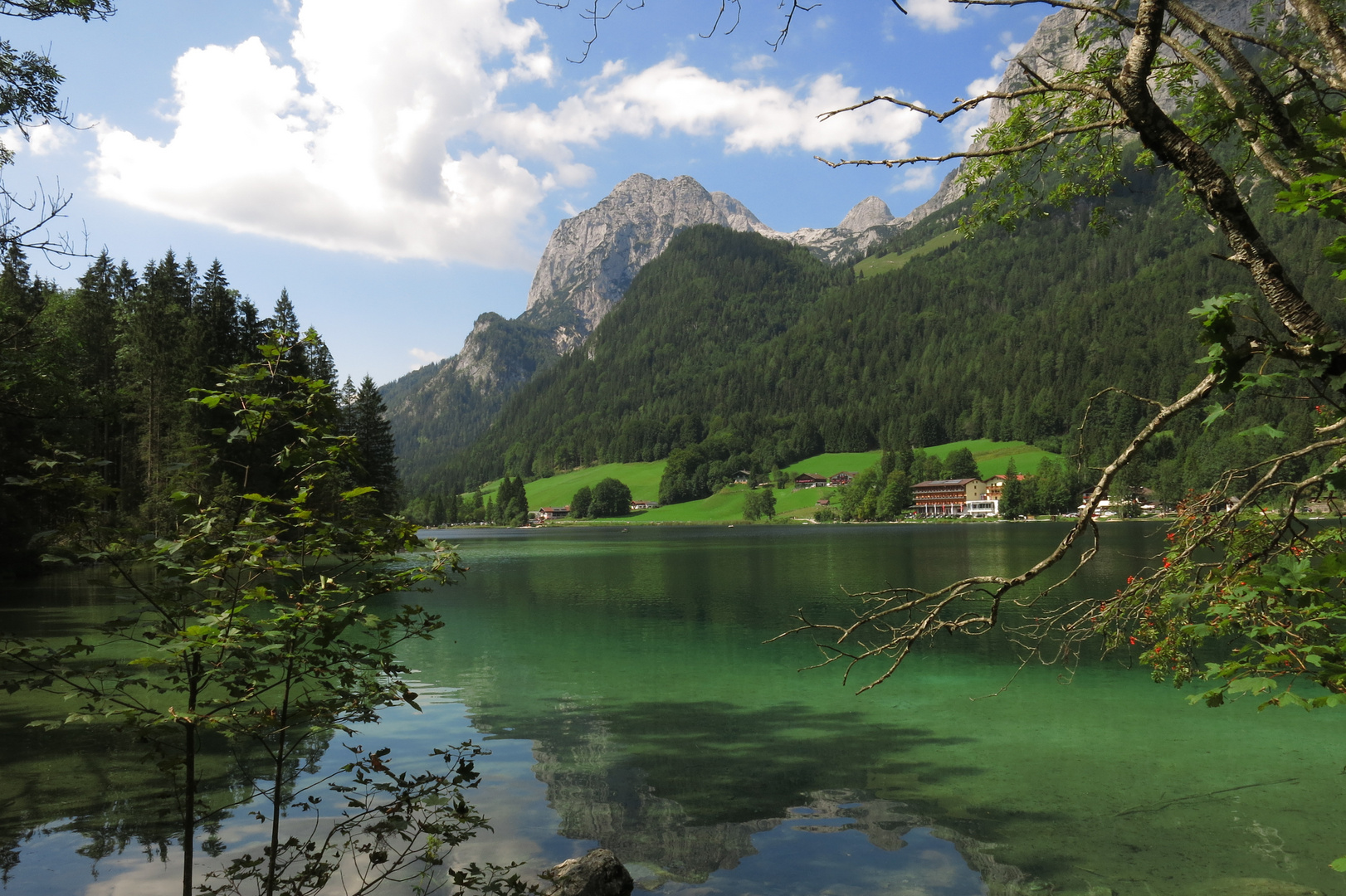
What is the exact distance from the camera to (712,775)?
38.1 feet

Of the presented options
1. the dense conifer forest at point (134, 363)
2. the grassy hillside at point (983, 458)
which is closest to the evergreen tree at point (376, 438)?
the dense conifer forest at point (134, 363)

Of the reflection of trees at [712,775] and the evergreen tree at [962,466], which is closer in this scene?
the reflection of trees at [712,775]

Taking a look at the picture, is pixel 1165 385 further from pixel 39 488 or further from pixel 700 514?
pixel 39 488

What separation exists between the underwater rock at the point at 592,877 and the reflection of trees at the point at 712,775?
0.78m

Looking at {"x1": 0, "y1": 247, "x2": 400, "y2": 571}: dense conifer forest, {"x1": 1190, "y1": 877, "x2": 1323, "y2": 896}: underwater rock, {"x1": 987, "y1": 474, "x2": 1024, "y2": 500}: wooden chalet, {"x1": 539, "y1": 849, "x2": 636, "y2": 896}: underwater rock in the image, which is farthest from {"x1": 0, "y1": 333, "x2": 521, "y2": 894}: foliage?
{"x1": 987, "y1": 474, "x2": 1024, "y2": 500}: wooden chalet

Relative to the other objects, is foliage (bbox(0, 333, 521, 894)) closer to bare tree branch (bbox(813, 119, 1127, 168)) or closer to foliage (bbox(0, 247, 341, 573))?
bare tree branch (bbox(813, 119, 1127, 168))

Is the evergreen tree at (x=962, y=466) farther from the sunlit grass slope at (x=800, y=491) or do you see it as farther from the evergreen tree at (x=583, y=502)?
the evergreen tree at (x=583, y=502)

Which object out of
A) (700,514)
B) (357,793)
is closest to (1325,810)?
(357,793)

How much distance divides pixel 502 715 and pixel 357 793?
16.9 ft

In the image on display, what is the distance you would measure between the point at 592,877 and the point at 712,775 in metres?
4.41

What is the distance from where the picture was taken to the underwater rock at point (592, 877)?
7316 mm

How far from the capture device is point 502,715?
15156 millimetres

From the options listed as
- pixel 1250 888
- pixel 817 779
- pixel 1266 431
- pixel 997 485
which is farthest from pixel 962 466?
pixel 1266 431

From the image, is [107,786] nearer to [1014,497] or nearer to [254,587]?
[254,587]
